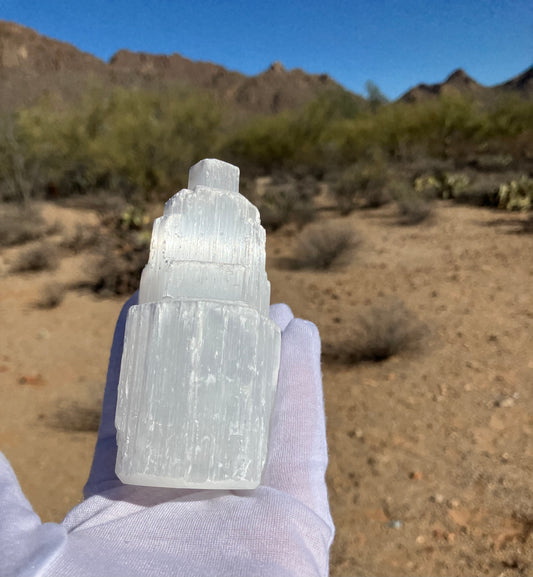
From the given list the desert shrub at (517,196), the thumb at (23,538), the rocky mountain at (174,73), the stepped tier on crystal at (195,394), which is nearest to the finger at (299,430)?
the stepped tier on crystal at (195,394)

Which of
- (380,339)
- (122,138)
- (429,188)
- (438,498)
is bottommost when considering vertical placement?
(438,498)

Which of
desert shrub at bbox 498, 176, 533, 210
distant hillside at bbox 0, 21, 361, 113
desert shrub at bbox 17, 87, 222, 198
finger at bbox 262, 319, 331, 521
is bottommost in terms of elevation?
finger at bbox 262, 319, 331, 521

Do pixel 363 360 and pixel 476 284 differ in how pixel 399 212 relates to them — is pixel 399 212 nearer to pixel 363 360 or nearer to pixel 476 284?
pixel 476 284

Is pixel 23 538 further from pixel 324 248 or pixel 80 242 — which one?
pixel 80 242

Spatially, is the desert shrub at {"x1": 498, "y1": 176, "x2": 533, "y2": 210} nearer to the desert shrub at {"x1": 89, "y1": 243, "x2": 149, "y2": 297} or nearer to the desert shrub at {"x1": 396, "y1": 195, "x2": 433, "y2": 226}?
the desert shrub at {"x1": 396, "y1": 195, "x2": 433, "y2": 226}

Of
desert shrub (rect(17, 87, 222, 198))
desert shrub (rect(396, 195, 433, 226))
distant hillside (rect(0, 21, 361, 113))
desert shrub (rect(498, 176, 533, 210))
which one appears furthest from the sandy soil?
distant hillside (rect(0, 21, 361, 113))

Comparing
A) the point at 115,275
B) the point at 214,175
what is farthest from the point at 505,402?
the point at 115,275

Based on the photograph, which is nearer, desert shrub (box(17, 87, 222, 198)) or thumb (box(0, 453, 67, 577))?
thumb (box(0, 453, 67, 577))

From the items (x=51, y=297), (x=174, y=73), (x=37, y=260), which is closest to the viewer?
(x=51, y=297)

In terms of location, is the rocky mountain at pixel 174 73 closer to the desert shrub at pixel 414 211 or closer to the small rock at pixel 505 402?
the desert shrub at pixel 414 211
